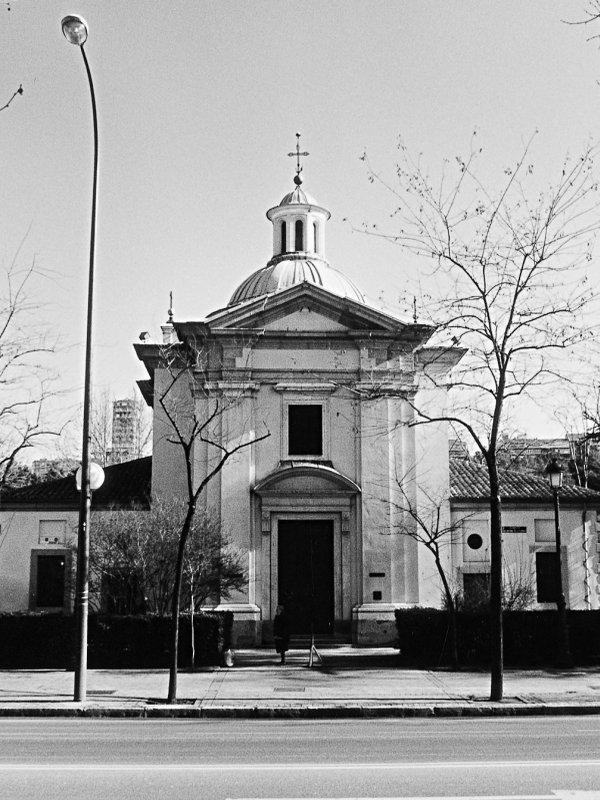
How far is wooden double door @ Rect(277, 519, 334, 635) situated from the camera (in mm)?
28719

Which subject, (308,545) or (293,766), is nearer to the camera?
(293,766)

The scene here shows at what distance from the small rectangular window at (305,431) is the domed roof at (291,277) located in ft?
20.8

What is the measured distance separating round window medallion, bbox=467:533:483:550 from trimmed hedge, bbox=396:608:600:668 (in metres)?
7.56

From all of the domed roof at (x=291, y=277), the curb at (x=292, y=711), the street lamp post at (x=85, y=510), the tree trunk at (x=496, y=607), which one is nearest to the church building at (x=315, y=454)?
the domed roof at (x=291, y=277)

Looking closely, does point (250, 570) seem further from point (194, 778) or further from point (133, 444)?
point (133, 444)

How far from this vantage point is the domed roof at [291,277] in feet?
113

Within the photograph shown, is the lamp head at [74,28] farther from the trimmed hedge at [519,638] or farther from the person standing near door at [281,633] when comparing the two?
the trimmed hedge at [519,638]

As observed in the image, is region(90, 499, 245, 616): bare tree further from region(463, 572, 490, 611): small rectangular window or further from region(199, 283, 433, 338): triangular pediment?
region(199, 283, 433, 338): triangular pediment

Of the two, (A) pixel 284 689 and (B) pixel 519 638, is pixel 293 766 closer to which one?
(A) pixel 284 689

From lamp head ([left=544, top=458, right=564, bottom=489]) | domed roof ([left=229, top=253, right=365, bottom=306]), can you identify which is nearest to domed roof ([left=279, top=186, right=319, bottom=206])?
domed roof ([left=229, top=253, right=365, bottom=306])

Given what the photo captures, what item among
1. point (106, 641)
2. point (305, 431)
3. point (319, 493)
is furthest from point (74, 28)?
point (319, 493)

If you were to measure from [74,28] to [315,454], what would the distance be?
16793 mm

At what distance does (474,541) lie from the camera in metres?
30.0

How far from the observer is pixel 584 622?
22.5m
